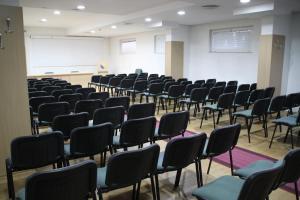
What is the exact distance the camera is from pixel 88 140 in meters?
3.05

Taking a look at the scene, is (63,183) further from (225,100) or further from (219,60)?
(219,60)

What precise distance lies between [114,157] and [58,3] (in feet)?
21.6

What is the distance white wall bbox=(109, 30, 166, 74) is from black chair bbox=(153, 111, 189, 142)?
9.52 meters

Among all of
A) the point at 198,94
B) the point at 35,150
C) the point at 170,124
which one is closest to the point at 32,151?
the point at 35,150

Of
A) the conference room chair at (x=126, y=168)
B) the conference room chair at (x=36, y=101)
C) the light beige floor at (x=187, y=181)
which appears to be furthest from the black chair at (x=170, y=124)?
the conference room chair at (x=36, y=101)

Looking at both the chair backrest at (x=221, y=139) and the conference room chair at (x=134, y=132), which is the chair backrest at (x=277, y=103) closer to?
the chair backrest at (x=221, y=139)

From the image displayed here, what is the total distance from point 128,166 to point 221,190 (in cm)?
85

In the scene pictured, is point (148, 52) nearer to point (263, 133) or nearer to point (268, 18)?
point (268, 18)

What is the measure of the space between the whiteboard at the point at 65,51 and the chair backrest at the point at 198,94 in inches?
461

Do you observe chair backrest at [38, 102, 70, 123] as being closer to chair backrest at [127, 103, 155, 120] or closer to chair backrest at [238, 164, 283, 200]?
chair backrest at [127, 103, 155, 120]

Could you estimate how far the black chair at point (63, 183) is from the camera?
1781 millimetres

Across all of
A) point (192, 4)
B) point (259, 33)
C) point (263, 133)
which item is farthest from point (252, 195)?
point (259, 33)

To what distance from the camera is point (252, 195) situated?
192 cm

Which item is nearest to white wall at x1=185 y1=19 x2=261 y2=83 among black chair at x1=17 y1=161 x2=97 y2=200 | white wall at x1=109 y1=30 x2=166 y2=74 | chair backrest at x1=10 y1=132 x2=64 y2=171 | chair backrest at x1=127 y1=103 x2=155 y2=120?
white wall at x1=109 y1=30 x2=166 y2=74
